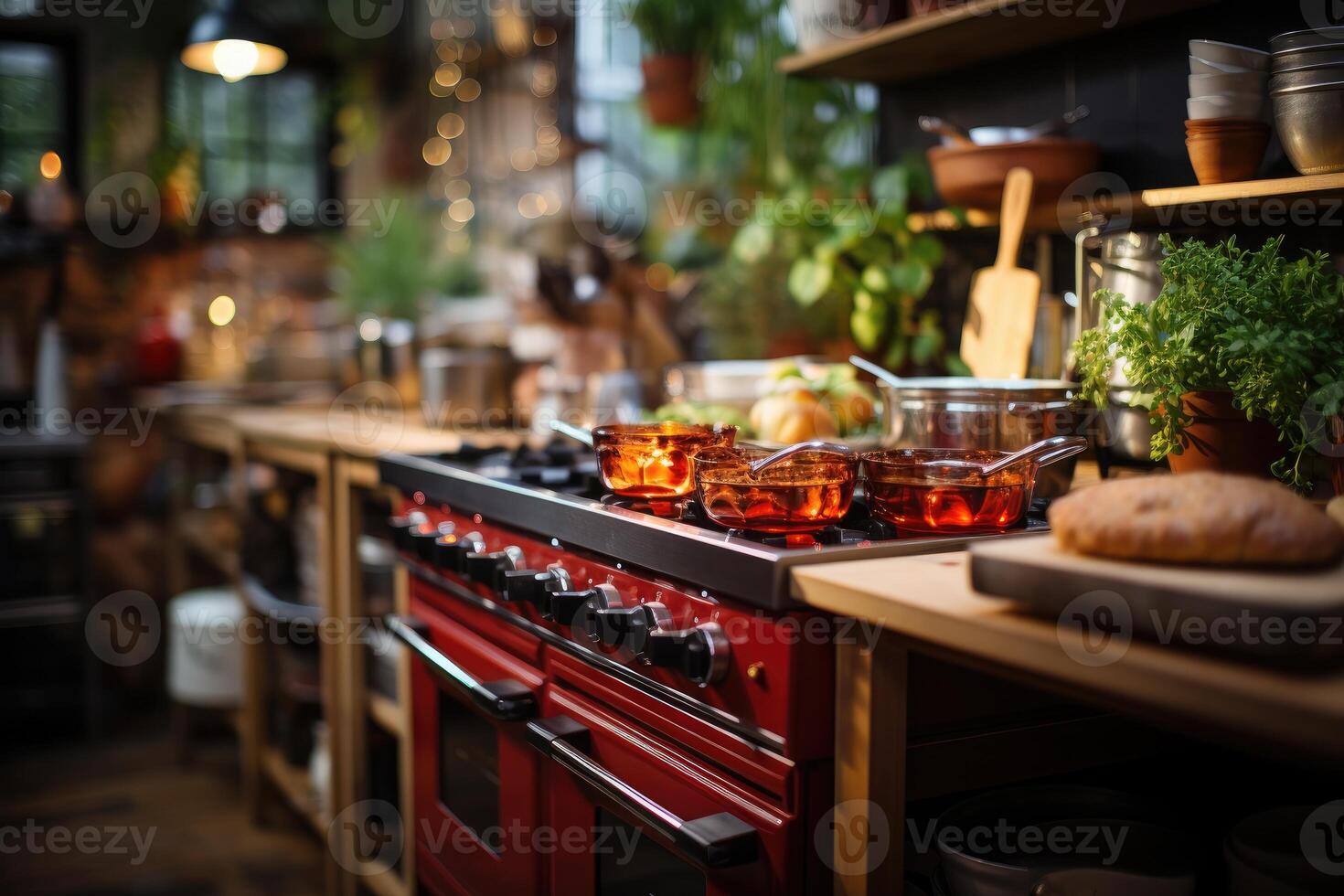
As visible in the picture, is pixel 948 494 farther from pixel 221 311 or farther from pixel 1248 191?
pixel 221 311

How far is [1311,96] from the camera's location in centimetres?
121

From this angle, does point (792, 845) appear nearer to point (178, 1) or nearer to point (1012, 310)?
point (1012, 310)

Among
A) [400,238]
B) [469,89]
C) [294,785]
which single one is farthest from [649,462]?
[469,89]

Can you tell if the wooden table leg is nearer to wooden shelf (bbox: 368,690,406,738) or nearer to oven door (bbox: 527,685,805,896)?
oven door (bbox: 527,685,805,896)

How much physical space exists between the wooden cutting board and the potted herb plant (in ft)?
7.22

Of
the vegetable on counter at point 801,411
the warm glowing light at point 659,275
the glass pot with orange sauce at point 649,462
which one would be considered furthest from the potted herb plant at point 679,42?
the glass pot with orange sauce at point 649,462

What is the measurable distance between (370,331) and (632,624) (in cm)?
209

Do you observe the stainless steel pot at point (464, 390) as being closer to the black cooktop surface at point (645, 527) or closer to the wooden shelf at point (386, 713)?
the wooden shelf at point (386, 713)

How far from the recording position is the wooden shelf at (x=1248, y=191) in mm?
1235

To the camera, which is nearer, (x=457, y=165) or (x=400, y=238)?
(x=400, y=238)

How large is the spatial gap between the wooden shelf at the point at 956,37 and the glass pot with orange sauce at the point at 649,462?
0.85m

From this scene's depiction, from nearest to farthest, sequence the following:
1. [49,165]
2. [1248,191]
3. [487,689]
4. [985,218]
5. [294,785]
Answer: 1. [1248,191]
2. [487,689]
3. [985,218]
4. [294,785]
5. [49,165]

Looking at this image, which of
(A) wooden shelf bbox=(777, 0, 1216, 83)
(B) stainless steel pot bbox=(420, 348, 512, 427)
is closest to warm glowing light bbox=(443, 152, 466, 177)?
(B) stainless steel pot bbox=(420, 348, 512, 427)

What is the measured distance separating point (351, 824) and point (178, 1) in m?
3.22
